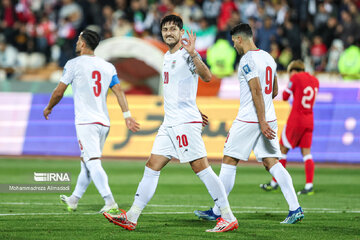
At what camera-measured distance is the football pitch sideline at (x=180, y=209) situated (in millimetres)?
8195

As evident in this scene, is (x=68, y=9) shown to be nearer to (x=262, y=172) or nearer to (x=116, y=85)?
(x=262, y=172)

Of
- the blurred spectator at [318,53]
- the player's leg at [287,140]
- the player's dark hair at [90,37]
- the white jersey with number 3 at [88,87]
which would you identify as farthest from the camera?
the blurred spectator at [318,53]

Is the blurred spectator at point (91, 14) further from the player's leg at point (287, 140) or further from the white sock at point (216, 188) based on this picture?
the white sock at point (216, 188)

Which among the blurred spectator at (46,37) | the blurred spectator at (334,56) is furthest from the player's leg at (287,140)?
the blurred spectator at (46,37)

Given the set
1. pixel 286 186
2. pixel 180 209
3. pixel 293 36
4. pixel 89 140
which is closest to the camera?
pixel 286 186

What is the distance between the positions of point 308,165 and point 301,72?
5.28 ft

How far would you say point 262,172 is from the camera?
16359 millimetres

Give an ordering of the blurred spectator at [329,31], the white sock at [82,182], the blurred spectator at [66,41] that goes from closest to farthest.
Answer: the white sock at [82,182] < the blurred spectator at [329,31] < the blurred spectator at [66,41]

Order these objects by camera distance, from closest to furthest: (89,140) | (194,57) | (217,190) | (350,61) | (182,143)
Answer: (194,57) < (182,143) < (217,190) < (89,140) < (350,61)

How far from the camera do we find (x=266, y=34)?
22812 mm

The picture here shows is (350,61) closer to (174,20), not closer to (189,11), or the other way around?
(189,11)

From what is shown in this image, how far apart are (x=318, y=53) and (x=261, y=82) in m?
14.6

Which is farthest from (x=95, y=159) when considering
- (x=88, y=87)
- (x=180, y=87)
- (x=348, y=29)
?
(x=348, y=29)

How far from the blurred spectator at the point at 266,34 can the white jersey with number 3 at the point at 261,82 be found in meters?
13.6
